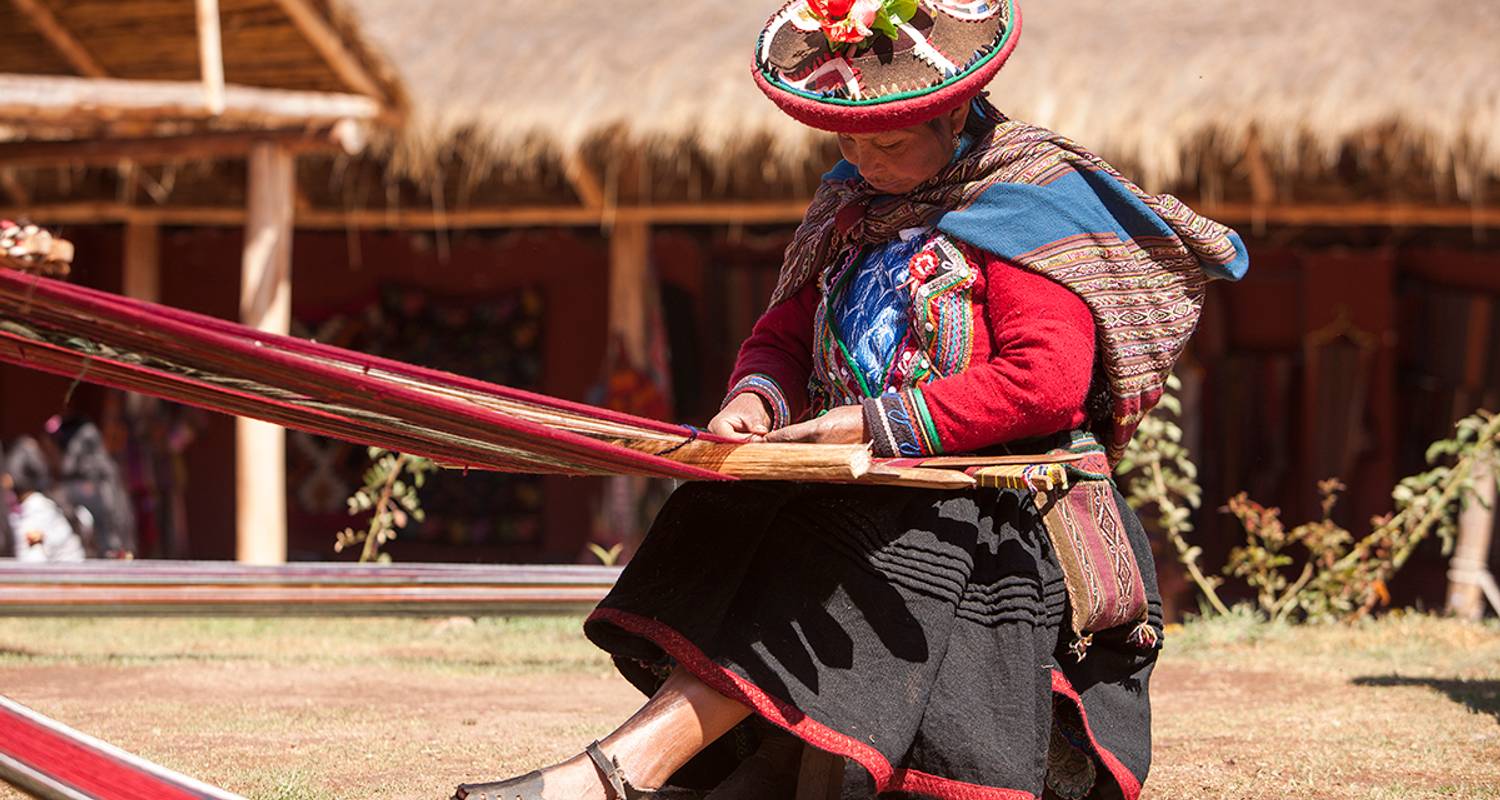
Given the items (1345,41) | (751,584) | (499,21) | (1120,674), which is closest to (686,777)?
(751,584)

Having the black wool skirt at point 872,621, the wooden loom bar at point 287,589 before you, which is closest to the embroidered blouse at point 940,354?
the black wool skirt at point 872,621

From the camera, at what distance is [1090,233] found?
8.82 ft

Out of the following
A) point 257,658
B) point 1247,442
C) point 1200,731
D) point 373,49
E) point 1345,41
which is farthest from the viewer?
point 1247,442

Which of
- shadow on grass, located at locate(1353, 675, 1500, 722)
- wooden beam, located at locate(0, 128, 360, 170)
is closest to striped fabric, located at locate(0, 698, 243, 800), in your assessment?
shadow on grass, located at locate(1353, 675, 1500, 722)

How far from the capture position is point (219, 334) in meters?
2.15

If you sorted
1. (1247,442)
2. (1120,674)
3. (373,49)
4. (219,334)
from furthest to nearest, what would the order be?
(1247,442) → (373,49) → (1120,674) → (219,334)

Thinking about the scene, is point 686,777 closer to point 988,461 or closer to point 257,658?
point 988,461

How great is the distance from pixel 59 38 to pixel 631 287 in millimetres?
3284

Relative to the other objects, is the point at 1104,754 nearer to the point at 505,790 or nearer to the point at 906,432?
the point at 906,432

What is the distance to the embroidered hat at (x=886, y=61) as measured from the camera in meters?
2.62

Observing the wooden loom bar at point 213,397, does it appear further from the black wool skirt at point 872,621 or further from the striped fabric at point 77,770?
the striped fabric at point 77,770

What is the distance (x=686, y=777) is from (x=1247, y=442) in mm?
7248

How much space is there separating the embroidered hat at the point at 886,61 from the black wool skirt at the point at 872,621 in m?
0.58

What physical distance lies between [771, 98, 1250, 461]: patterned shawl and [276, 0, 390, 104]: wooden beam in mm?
5440
